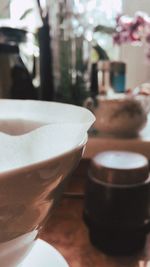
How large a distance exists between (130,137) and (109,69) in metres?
0.28

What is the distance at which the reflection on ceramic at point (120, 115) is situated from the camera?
0.73 meters

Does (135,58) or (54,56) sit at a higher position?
(54,56)

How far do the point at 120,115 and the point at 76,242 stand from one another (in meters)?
0.28

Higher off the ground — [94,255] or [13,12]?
[13,12]

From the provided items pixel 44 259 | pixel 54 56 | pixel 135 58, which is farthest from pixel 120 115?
pixel 135 58

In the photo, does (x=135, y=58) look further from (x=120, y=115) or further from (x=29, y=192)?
(x=29, y=192)

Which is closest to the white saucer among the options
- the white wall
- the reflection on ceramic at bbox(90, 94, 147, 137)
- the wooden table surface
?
the wooden table surface

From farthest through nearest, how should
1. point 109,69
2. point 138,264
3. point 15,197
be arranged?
point 109,69 → point 138,264 → point 15,197

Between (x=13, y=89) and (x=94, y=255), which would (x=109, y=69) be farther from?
(x=94, y=255)

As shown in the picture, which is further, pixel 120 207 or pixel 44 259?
pixel 120 207

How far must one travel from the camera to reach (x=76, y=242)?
1.69ft

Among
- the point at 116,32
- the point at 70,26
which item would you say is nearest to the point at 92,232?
the point at 70,26

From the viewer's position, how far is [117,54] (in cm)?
139

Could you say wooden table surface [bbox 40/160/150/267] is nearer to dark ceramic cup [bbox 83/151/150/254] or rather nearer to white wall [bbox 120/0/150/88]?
dark ceramic cup [bbox 83/151/150/254]
